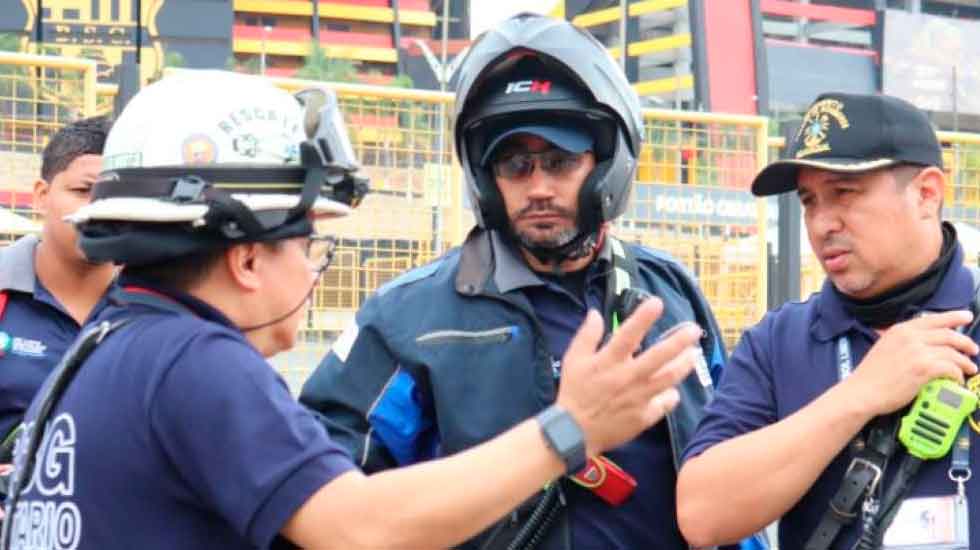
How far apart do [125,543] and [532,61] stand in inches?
71.6

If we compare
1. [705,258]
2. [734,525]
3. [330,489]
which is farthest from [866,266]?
[705,258]

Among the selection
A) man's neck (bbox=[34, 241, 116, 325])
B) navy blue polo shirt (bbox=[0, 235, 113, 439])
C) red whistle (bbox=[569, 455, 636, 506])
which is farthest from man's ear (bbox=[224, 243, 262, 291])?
man's neck (bbox=[34, 241, 116, 325])

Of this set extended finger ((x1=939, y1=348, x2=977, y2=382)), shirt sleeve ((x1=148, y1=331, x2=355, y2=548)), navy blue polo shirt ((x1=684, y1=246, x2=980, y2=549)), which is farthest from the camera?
navy blue polo shirt ((x1=684, y1=246, x2=980, y2=549))

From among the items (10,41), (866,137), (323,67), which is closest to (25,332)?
(866,137)

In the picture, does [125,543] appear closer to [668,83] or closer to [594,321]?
[594,321]

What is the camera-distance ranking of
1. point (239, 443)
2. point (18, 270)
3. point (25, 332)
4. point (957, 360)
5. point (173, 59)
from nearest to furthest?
point (239, 443), point (957, 360), point (25, 332), point (18, 270), point (173, 59)

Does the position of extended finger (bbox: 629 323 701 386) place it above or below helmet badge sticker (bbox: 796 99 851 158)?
below

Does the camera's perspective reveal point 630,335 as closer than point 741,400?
Yes

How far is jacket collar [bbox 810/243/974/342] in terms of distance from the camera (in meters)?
3.64

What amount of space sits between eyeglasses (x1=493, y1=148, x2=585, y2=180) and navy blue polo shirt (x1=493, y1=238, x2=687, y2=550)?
0.58 feet

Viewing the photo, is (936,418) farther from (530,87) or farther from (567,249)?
(530,87)

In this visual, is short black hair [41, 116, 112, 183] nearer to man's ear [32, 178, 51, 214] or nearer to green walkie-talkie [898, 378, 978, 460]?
man's ear [32, 178, 51, 214]

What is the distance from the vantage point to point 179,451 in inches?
99.2

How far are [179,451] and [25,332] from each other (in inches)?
116
